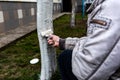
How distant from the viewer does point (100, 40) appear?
1679mm

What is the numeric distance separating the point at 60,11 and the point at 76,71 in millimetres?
16559

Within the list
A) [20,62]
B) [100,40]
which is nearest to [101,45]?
[100,40]

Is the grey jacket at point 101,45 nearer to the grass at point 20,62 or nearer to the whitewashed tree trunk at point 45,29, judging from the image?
the whitewashed tree trunk at point 45,29

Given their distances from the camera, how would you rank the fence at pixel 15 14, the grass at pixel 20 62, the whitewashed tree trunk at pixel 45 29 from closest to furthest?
the whitewashed tree trunk at pixel 45 29, the grass at pixel 20 62, the fence at pixel 15 14

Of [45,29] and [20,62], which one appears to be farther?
[20,62]

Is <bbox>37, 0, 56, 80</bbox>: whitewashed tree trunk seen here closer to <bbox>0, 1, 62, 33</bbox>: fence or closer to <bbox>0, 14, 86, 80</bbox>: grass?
<bbox>0, 14, 86, 80</bbox>: grass

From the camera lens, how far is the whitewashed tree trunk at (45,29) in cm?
346

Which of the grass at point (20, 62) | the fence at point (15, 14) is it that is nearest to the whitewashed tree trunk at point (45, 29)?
the grass at point (20, 62)

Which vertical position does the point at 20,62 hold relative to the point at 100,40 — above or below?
below

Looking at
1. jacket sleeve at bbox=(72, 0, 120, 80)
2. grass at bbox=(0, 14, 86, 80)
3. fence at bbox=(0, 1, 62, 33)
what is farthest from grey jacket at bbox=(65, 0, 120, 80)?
fence at bbox=(0, 1, 62, 33)

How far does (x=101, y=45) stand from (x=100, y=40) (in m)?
0.03

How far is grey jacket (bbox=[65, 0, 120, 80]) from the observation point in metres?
1.65

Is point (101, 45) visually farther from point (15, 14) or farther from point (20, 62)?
point (15, 14)

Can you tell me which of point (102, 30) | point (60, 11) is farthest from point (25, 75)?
point (60, 11)
